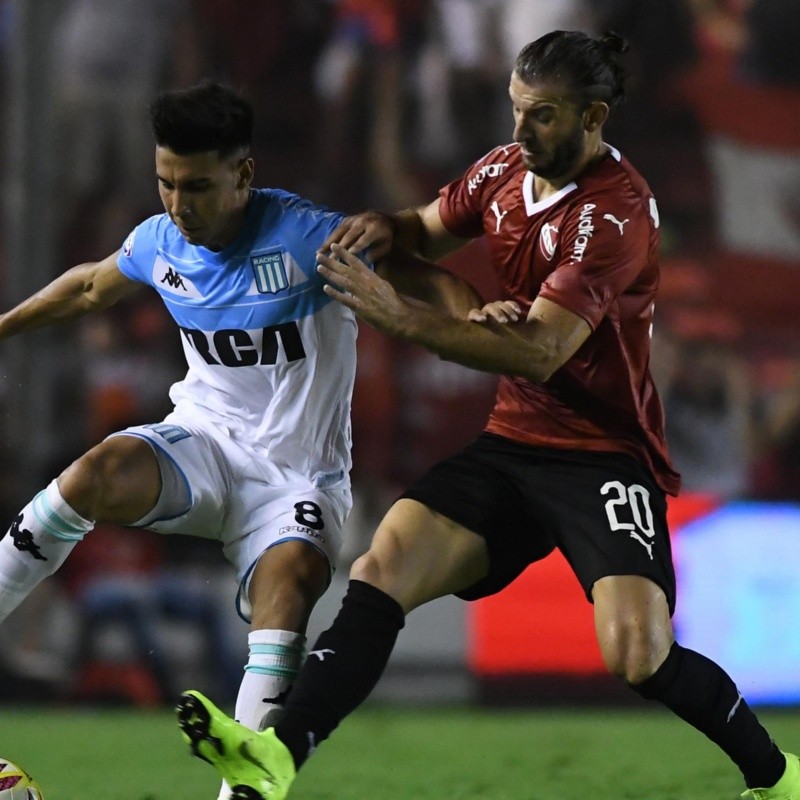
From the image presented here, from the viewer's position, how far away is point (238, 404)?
439 centimetres

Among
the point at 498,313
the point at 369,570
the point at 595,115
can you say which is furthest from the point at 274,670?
the point at 595,115

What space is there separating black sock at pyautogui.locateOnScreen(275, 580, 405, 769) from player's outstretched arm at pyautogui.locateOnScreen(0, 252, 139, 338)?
127 cm

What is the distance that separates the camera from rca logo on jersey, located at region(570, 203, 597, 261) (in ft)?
12.8

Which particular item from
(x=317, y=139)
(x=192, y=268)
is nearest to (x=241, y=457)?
(x=192, y=268)

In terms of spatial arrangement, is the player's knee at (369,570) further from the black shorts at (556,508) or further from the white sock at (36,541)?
the white sock at (36,541)

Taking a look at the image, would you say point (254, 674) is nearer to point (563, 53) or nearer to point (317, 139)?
point (563, 53)

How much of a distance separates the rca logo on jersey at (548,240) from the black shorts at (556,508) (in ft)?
1.89

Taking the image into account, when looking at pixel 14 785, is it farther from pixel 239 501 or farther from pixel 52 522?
pixel 239 501

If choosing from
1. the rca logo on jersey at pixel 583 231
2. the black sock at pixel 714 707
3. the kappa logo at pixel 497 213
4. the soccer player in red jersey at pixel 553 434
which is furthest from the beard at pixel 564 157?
the black sock at pixel 714 707

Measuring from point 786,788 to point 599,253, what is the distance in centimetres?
161

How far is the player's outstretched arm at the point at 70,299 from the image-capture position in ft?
14.8

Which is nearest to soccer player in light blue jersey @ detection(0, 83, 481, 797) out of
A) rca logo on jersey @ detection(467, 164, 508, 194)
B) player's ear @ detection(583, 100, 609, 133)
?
rca logo on jersey @ detection(467, 164, 508, 194)

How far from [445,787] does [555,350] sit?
2167 mm

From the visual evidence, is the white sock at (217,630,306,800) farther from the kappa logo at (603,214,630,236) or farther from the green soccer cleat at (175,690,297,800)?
the kappa logo at (603,214,630,236)
